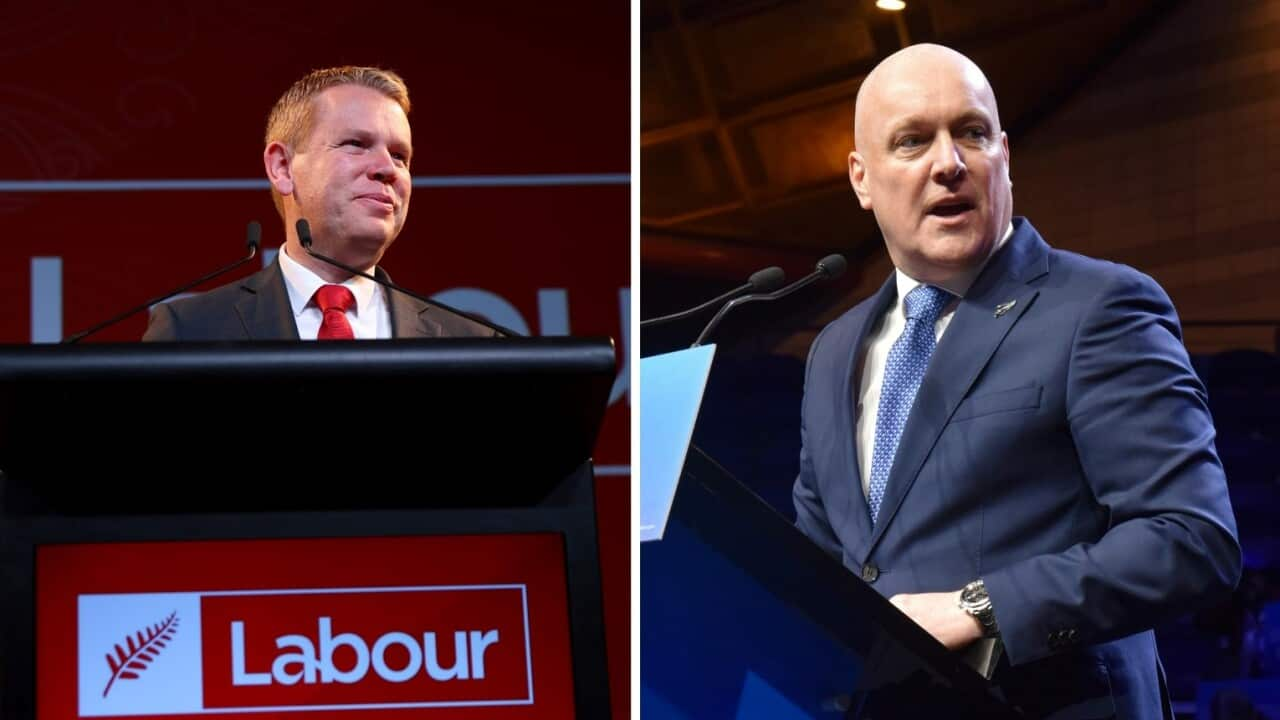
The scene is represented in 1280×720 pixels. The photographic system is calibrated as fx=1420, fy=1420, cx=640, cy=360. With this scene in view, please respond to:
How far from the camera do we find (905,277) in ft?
6.73

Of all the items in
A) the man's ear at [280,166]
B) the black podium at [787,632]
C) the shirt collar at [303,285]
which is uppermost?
the man's ear at [280,166]

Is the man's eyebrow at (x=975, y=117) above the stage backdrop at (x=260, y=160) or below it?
below

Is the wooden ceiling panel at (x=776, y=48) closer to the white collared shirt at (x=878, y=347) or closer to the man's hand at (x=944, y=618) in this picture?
the white collared shirt at (x=878, y=347)

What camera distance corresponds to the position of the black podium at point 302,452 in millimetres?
1127

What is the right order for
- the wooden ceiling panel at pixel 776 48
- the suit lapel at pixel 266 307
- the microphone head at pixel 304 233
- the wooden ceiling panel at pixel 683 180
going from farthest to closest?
the wooden ceiling panel at pixel 683 180 < the wooden ceiling panel at pixel 776 48 < the suit lapel at pixel 266 307 < the microphone head at pixel 304 233

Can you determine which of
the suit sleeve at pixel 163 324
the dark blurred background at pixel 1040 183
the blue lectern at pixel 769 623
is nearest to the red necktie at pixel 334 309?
the suit sleeve at pixel 163 324

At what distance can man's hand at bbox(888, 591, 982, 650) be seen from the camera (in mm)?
1624

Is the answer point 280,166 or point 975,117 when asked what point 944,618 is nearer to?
point 975,117

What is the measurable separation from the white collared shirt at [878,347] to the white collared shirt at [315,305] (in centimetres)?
81

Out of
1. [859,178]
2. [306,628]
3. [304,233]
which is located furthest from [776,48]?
[306,628]

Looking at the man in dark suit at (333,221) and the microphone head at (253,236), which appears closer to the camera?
the microphone head at (253,236)

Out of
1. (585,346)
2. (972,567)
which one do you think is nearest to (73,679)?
(585,346)

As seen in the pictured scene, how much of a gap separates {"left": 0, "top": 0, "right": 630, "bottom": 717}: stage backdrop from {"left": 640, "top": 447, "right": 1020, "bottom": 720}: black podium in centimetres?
208

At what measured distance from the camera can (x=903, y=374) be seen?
6.37 ft
